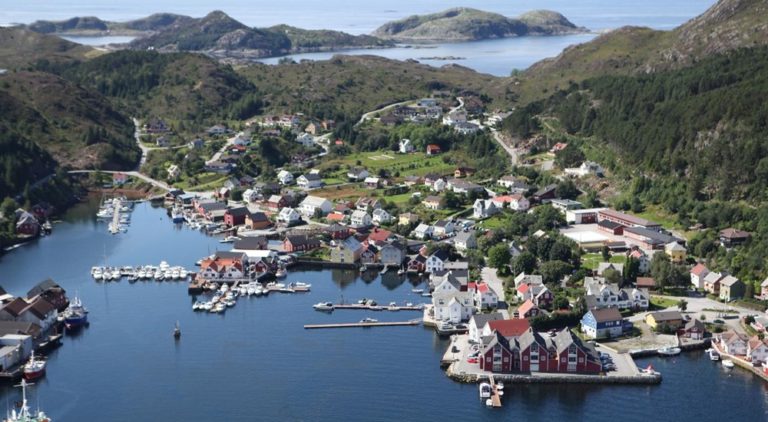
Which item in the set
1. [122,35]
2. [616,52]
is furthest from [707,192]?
[122,35]

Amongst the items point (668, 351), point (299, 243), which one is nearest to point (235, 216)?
point (299, 243)

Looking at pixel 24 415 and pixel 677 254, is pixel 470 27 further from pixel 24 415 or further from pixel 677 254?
pixel 24 415

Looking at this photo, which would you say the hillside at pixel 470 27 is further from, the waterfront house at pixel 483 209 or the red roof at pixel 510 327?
the red roof at pixel 510 327

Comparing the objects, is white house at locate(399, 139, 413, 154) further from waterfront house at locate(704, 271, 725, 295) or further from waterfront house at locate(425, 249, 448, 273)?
waterfront house at locate(704, 271, 725, 295)

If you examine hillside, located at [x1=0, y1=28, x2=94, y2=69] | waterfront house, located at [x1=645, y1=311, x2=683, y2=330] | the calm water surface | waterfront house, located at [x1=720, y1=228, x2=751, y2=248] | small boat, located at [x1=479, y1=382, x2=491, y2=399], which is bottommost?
the calm water surface

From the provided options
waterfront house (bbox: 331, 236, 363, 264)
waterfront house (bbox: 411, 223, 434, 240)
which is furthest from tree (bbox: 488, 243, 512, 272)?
waterfront house (bbox: 411, 223, 434, 240)

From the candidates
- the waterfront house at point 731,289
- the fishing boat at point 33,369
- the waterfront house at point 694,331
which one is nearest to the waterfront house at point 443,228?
the waterfront house at point 731,289
